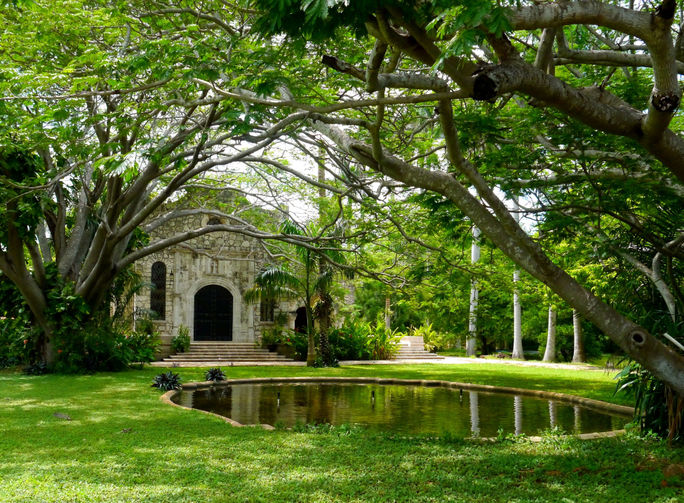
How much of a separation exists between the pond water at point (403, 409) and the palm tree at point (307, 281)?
6146 millimetres

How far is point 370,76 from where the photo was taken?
482cm

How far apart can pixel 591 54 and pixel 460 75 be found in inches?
92.6

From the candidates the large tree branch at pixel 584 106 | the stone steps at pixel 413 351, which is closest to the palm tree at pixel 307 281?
the stone steps at pixel 413 351

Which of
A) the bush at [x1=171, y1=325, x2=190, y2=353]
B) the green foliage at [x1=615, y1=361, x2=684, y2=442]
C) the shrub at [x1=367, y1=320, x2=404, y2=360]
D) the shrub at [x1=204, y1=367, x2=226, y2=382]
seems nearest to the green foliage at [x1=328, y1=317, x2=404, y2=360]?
the shrub at [x1=367, y1=320, x2=404, y2=360]

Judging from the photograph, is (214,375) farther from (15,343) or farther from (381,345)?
(381,345)

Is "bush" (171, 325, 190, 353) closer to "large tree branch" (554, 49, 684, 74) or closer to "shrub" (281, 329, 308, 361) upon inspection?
"shrub" (281, 329, 308, 361)

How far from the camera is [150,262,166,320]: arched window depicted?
24.4m

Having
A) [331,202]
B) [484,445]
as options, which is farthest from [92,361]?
[484,445]

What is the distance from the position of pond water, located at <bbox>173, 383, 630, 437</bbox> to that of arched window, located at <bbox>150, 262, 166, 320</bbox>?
11.6 meters

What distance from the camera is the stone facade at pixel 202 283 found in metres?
24.3

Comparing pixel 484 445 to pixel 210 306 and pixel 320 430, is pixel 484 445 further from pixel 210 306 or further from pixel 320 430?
pixel 210 306

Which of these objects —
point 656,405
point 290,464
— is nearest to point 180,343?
point 290,464

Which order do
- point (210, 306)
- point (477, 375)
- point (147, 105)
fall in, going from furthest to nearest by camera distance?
point (210, 306), point (477, 375), point (147, 105)

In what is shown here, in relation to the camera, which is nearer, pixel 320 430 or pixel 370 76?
pixel 370 76
